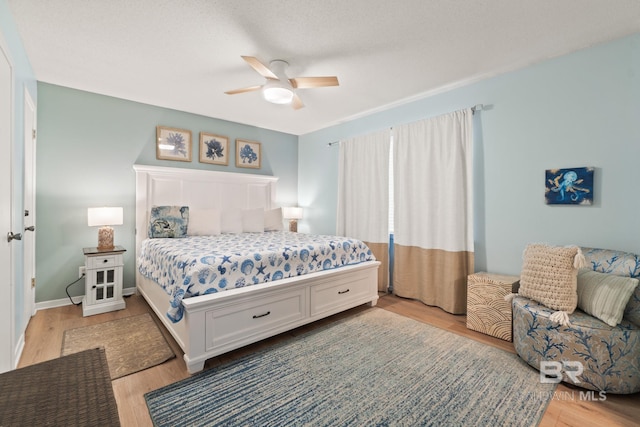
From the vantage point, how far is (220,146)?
175 inches

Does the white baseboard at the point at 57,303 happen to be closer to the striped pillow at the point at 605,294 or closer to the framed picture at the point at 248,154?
the framed picture at the point at 248,154

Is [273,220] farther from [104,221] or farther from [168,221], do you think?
[104,221]

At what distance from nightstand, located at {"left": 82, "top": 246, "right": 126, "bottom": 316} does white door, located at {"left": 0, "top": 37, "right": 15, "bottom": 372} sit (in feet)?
3.87

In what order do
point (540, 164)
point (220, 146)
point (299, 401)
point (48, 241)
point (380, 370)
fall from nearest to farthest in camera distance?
1. point (299, 401)
2. point (380, 370)
3. point (540, 164)
4. point (48, 241)
5. point (220, 146)

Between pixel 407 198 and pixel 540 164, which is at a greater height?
pixel 540 164

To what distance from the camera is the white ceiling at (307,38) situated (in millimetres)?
1941

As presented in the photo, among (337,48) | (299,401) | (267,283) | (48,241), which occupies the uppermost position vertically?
(337,48)

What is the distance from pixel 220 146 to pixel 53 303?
2.82m

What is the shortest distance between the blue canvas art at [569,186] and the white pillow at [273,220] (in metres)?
3.37

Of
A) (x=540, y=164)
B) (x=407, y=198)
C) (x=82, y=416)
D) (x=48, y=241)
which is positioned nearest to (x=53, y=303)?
(x=48, y=241)

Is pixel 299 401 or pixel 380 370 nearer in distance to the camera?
A: pixel 299 401

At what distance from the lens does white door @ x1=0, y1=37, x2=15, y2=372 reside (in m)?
1.65

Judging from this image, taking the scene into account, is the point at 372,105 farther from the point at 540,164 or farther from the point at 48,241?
the point at 48,241

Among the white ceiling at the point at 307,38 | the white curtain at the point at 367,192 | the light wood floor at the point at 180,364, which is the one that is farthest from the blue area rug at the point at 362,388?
the white ceiling at the point at 307,38
